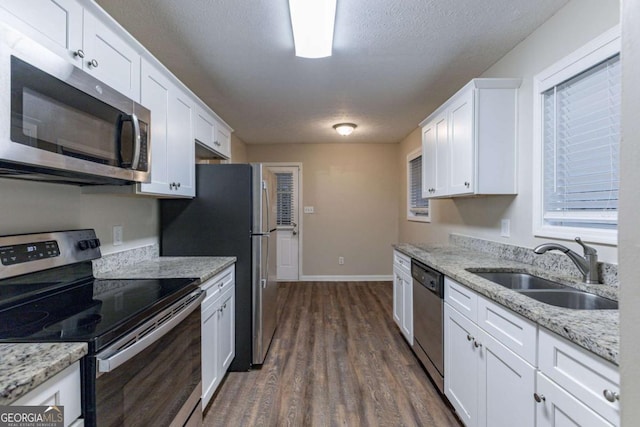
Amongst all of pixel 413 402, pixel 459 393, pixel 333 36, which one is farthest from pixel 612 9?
pixel 413 402

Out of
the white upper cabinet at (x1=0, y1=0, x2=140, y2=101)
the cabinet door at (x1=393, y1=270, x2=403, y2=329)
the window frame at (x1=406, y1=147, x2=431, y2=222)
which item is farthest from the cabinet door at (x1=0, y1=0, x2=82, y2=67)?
the window frame at (x1=406, y1=147, x2=431, y2=222)

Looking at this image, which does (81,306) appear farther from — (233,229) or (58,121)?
(233,229)

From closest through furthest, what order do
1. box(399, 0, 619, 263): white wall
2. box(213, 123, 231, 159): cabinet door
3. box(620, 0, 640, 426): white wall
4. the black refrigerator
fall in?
box(620, 0, 640, 426): white wall
box(399, 0, 619, 263): white wall
the black refrigerator
box(213, 123, 231, 159): cabinet door

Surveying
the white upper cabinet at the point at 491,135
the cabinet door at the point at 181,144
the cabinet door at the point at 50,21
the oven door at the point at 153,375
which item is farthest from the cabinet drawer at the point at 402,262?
the cabinet door at the point at 50,21

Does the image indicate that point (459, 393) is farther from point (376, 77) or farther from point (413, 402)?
point (376, 77)

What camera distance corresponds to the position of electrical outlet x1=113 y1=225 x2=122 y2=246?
196cm

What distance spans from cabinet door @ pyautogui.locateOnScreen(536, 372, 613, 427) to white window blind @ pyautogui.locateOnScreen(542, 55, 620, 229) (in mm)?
931

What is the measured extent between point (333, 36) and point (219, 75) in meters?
1.14

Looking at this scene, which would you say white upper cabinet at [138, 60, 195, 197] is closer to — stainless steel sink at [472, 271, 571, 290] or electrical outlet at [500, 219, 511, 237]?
stainless steel sink at [472, 271, 571, 290]

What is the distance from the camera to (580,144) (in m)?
1.70

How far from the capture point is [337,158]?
5.33 metres

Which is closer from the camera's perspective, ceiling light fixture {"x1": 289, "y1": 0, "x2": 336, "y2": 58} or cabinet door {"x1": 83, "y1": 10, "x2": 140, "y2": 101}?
cabinet door {"x1": 83, "y1": 10, "x2": 140, "y2": 101}

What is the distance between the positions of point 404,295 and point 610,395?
1.99 meters

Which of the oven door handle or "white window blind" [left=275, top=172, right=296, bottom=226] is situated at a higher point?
"white window blind" [left=275, top=172, right=296, bottom=226]
